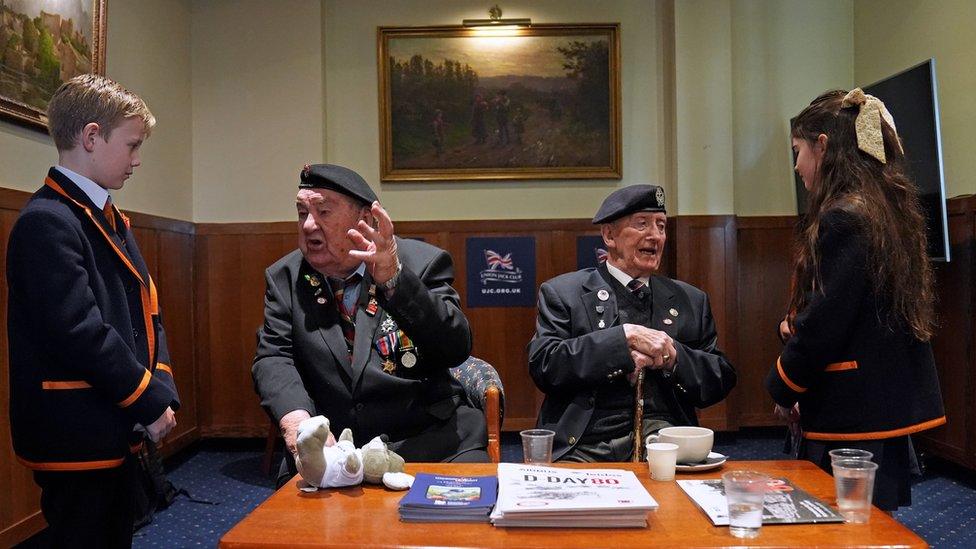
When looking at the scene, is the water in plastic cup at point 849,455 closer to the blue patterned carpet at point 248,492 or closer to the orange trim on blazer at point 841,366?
the orange trim on blazer at point 841,366

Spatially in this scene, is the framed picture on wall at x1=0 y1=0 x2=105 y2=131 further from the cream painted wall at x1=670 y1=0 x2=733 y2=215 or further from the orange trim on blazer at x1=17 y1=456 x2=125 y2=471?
the cream painted wall at x1=670 y1=0 x2=733 y2=215

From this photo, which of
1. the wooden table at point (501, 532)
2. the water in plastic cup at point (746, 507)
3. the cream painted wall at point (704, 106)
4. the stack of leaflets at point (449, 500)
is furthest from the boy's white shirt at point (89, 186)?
the cream painted wall at point (704, 106)

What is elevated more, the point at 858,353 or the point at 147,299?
the point at 147,299

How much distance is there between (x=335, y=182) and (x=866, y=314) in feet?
5.06

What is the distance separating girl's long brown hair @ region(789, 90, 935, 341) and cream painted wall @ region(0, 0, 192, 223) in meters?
3.31

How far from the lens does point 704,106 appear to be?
5.49 m

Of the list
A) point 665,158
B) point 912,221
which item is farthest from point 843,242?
point 665,158

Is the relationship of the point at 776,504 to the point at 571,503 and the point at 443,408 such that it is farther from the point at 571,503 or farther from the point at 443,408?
the point at 443,408

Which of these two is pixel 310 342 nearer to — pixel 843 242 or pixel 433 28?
pixel 843 242

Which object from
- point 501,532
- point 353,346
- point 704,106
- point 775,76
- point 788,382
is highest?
point 775,76

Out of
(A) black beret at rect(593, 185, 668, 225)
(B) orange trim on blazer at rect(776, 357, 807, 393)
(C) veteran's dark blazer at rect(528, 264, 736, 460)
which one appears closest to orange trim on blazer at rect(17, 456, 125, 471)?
(C) veteran's dark blazer at rect(528, 264, 736, 460)

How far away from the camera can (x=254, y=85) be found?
5.59 m

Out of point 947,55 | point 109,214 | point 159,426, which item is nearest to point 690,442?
point 159,426

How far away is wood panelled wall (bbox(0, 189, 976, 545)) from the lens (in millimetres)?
5355
